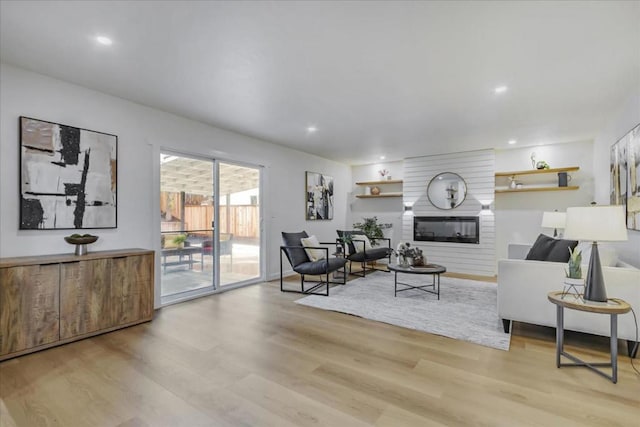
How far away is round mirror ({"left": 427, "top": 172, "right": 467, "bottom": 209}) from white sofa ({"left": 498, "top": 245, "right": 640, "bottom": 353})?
3.45m

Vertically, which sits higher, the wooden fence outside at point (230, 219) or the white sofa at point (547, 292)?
the wooden fence outside at point (230, 219)

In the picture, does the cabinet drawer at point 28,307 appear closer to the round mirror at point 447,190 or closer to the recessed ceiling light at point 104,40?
the recessed ceiling light at point 104,40

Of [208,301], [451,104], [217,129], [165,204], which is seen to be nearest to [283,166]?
[217,129]

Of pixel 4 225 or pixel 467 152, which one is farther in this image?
pixel 467 152

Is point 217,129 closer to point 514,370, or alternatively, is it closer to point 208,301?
point 208,301

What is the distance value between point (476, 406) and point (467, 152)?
5297 mm

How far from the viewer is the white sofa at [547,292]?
241 centimetres

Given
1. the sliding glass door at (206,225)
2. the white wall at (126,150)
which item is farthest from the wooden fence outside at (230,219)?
the white wall at (126,150)

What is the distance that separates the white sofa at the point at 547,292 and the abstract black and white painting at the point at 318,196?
4019 millimetres

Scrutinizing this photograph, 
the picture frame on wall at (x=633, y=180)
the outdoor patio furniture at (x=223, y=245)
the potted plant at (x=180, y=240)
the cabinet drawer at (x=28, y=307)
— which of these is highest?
the picture frame on wall at (x=633, y=180)

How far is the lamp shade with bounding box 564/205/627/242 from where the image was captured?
206 centimetres

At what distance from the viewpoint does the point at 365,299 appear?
408 centimetres

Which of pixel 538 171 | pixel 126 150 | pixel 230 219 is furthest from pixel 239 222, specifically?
pixel 538 171

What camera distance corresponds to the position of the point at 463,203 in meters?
6.10
